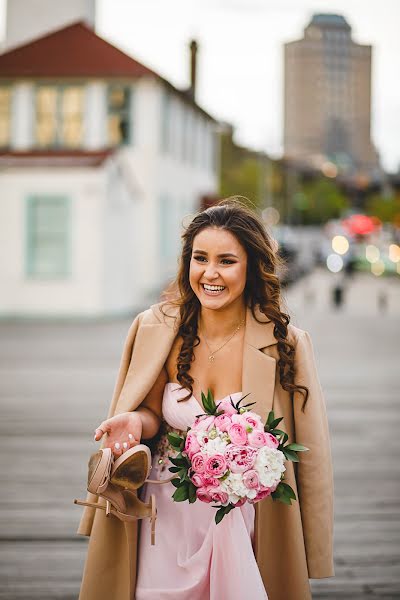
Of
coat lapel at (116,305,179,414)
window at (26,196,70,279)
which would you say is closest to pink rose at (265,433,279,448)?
coat lapel at (116,305,179,414)

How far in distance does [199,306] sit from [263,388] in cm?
42

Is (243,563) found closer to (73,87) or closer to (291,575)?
(291,575)

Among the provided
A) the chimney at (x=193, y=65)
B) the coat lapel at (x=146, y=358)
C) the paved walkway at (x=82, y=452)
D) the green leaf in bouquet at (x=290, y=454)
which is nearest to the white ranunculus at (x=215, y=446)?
the green leaf in bouquet at (x=290, y=454)

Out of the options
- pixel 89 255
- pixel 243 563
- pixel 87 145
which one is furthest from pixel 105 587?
pixel 87 145

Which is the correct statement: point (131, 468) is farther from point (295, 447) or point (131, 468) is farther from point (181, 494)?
point (295, 447)

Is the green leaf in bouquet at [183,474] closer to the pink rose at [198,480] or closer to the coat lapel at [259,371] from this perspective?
the pink rose at [198,480]

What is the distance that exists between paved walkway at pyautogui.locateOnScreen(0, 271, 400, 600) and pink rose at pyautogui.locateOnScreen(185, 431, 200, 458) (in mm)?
1112

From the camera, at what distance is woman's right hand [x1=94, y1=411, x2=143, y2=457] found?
Result: 3330 mm

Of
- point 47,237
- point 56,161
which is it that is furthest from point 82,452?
point 56,161

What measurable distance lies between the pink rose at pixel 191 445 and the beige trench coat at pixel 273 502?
0.32 metres

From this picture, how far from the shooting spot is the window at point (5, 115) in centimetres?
2747

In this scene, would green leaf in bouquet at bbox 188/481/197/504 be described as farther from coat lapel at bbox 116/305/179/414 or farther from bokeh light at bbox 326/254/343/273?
bokeh light at bbox 326/254/343/273

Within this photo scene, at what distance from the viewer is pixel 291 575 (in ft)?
11.3

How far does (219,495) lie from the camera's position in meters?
3.07
